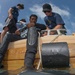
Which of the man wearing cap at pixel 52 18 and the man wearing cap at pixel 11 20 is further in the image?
the man wearing cap at pixel 11 20

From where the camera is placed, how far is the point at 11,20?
595 cm

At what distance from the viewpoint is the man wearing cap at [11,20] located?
19.1 ft

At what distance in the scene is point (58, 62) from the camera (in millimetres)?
4078

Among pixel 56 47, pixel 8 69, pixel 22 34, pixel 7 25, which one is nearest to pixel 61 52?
pixel 56 47

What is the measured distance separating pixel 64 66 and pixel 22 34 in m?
1.72

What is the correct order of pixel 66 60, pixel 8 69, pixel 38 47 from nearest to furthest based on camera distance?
pixel 66 60 < pixel 38 47 < pixel 8 69

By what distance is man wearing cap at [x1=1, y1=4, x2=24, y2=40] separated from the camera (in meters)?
5.81

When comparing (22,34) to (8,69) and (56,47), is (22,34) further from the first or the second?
(56,47)

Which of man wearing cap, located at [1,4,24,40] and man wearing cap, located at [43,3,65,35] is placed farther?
man wearing cap, located at [1,4,24,40]

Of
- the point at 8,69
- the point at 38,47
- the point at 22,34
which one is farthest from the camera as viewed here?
the point at 22,34

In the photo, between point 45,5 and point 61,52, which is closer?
point 61,52

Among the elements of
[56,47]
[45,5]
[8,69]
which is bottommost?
[8,69]

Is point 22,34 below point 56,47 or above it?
above

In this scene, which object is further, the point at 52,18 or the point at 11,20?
the point at 11,20
